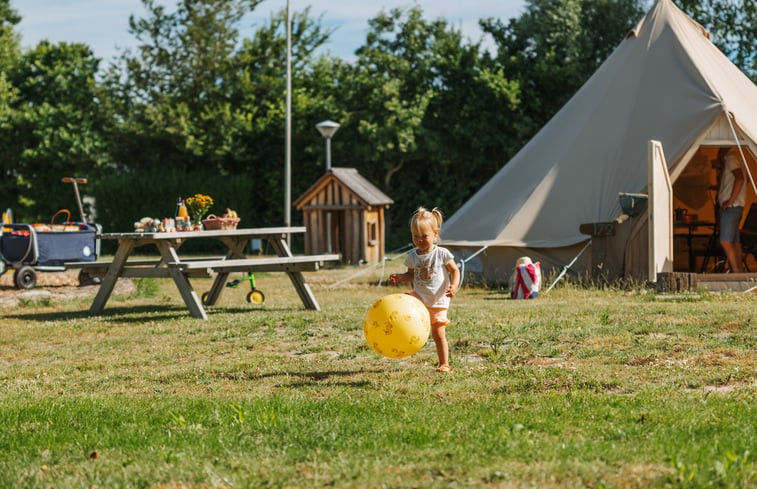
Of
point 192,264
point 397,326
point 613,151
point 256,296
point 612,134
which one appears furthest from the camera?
point 612,134

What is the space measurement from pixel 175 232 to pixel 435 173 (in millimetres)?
17130

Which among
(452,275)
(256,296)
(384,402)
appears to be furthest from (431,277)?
(256,296)

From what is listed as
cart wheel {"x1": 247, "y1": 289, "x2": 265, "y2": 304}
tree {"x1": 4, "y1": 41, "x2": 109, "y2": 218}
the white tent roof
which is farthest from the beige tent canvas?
tree {"x1": 4, "y1": 41, "x2": 109, "y2": 218}

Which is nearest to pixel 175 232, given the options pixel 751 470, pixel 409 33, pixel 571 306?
pixel 571 306

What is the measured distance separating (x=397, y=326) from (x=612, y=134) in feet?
28.1

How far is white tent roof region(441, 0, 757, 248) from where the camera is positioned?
42.4ft

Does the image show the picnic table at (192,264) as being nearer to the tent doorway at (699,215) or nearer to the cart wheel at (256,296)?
the cart wheel at (256,296)

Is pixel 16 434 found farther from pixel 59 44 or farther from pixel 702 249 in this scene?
pixel 59 44

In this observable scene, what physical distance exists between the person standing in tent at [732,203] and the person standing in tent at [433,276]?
7.07 m

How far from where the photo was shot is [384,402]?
208 inches

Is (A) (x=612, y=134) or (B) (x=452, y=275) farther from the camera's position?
(A) (x=612, y=134)

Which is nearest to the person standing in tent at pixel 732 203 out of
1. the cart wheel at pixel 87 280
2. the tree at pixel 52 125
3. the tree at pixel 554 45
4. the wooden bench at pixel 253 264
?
the wooden bench at pixel 253 264

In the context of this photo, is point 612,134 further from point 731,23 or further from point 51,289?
point 731,23

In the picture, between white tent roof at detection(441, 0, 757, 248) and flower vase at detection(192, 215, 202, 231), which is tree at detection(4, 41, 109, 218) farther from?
flower vase at detection(192, 215, 202, 231)
